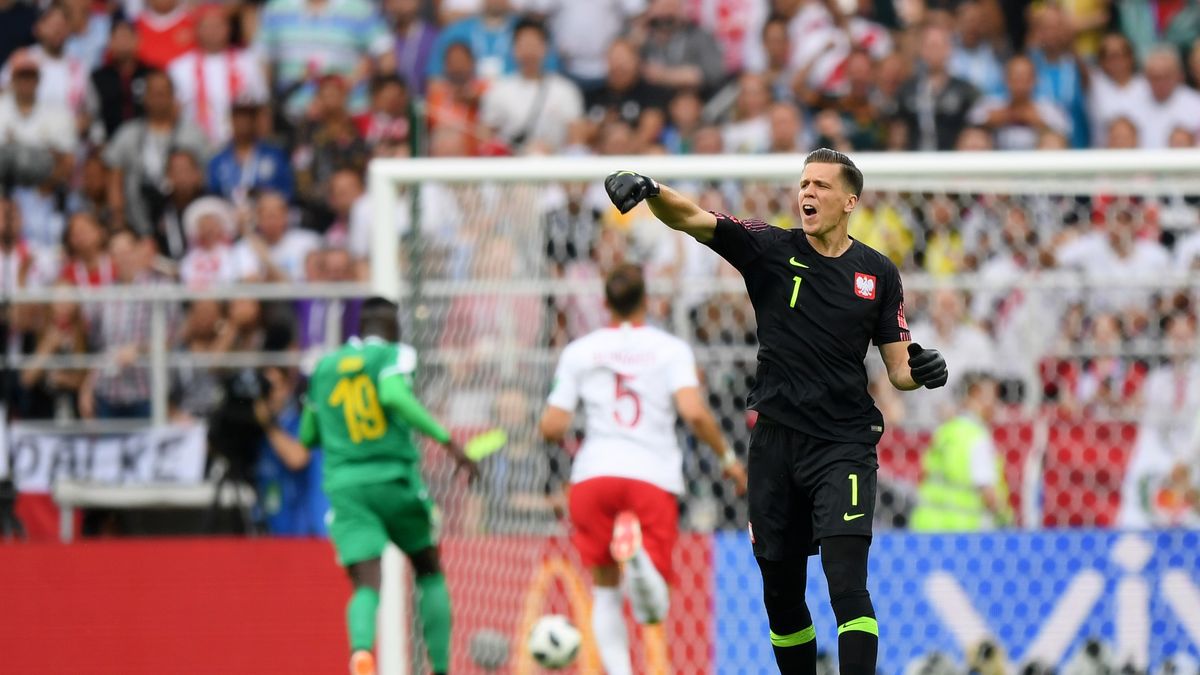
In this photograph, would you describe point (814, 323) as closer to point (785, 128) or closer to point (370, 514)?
point (370, 514)

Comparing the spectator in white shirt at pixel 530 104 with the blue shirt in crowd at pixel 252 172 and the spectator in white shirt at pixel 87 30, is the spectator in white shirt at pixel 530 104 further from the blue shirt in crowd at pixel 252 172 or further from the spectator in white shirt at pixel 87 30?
the spectator in white shirt at pixel 87 30

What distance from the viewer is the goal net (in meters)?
9.60

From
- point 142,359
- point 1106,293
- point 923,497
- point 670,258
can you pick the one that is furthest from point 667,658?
point 142,359

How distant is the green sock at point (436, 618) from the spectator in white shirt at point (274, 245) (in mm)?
4148

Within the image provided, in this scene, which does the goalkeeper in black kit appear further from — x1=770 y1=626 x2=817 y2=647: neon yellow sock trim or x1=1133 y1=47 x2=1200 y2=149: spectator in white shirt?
x1=1133 y1=47 x2=1200 y2=149: spectator in white shirt

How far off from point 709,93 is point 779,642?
24.3 ft

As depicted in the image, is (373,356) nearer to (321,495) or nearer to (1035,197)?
(321,495)

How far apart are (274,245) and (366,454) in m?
4.43

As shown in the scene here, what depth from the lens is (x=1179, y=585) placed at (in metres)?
9.58

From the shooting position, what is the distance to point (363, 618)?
873 cm

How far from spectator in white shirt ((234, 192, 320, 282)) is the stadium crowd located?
0.02m

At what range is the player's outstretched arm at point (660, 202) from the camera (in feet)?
20.1

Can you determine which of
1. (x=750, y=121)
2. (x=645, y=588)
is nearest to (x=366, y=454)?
(x=645, y=588)

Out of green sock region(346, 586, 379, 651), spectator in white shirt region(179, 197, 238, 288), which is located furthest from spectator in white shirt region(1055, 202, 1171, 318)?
spectator in white shirt region(179, 197, 238, 288)
